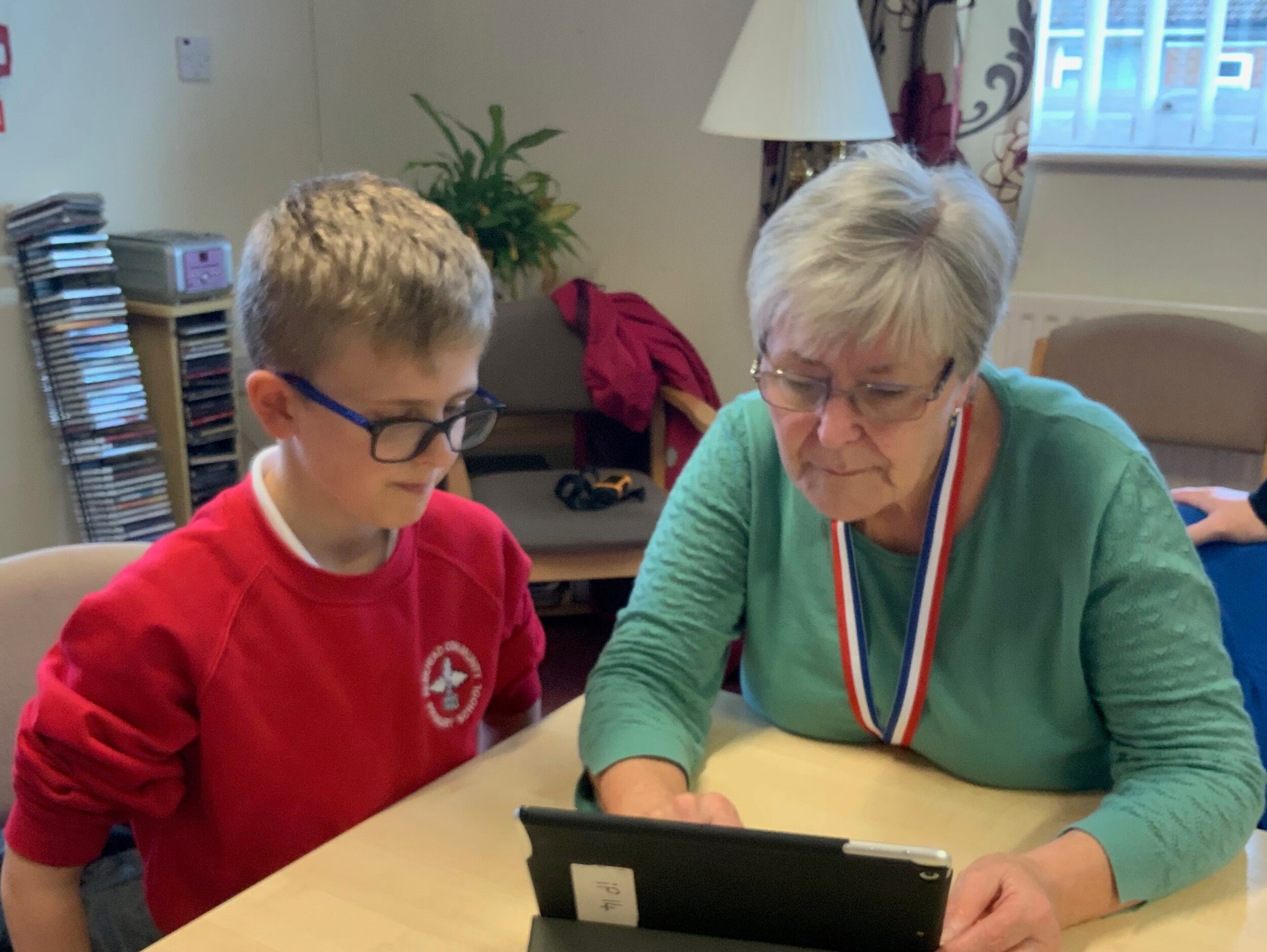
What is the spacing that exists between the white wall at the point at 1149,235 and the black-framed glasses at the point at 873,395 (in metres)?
2.22

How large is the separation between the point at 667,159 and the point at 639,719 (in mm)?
2722

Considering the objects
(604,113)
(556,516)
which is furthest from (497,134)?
(556,516)

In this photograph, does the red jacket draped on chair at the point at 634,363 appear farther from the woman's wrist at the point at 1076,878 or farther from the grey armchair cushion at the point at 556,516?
the woman's wrist at the point at 1076,878

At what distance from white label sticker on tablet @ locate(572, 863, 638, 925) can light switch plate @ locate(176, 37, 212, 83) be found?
9.83 ft

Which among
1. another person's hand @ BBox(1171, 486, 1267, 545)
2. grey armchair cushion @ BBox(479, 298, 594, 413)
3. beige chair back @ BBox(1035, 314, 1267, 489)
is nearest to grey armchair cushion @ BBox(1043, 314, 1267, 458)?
beige chair back @ BBox(1035, 314, 1267, 489)

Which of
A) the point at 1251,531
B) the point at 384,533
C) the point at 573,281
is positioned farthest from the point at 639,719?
the point at 573,281

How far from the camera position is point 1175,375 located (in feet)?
8.96

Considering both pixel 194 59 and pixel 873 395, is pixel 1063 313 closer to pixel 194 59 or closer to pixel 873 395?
pixel 873 395

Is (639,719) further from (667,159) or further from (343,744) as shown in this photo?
(667,159)

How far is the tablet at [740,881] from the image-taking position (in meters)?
0.77

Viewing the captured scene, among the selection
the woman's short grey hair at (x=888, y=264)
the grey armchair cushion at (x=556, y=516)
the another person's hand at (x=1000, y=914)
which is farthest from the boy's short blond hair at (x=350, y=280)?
the grey armchair cushion at (x=556, y=516)

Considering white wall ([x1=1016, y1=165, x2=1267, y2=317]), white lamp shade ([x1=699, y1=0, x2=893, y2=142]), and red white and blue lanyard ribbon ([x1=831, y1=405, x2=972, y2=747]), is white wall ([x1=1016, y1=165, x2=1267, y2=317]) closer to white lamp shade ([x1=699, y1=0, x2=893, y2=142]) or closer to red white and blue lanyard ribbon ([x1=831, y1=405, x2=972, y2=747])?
white lamp shade ([x1=699, y1=0, x2=893, y2=142])

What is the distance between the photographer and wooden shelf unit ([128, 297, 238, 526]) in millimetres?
2945

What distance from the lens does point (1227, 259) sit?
9.51ft
